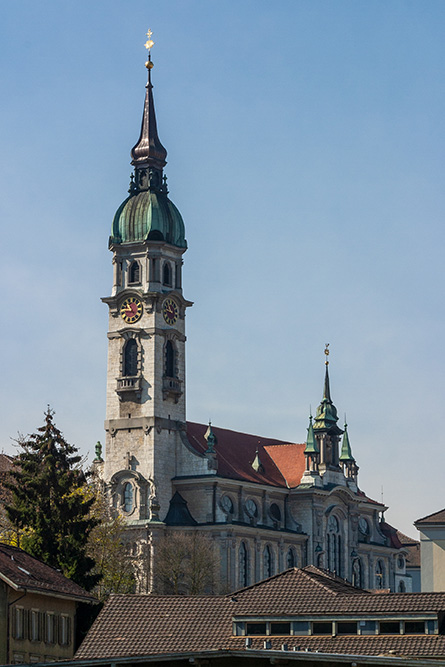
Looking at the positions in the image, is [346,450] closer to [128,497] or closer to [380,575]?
[380,575]

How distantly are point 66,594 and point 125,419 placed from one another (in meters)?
72.6

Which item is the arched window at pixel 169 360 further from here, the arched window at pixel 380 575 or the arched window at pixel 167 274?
the arched window at pixel 380 575

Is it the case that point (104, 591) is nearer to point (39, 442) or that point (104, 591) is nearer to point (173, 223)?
point (39, 442)

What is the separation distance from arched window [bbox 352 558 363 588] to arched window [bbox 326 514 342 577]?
3547 mm

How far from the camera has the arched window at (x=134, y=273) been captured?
486 feet

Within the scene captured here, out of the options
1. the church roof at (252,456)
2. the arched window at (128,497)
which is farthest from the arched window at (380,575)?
the arched window at (128,497)

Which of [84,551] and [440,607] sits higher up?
[84,551]

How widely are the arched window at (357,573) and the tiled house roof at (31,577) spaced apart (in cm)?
8998

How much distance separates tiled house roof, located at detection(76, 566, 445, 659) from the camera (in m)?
57.4

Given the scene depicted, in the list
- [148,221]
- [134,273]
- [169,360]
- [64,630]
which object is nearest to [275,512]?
[169,360]

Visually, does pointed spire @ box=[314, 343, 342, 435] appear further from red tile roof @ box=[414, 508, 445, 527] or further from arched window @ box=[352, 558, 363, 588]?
red tile roof @ box=[414, 508, 445, 527]

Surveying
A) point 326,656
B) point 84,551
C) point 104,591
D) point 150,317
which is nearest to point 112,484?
point 150,317

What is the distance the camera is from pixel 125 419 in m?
145

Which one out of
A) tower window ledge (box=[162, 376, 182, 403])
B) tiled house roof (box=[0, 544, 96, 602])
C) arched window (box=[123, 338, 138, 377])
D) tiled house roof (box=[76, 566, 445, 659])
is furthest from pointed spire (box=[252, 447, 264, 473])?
tiled house roof (box=[76, 566, 445, 659])
